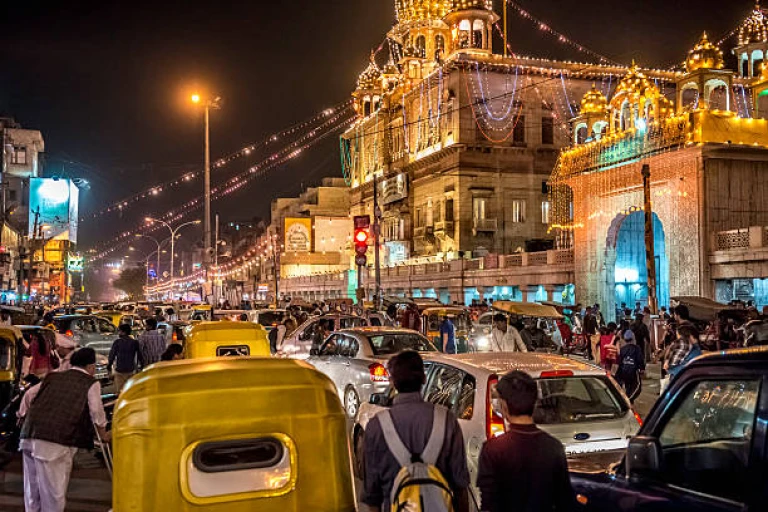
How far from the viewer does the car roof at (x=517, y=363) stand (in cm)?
687

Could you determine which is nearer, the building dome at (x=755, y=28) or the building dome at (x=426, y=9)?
the building dome at (x=755, y=28)

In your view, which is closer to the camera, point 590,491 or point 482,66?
point 590,491

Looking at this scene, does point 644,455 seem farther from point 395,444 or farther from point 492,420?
point 492,420

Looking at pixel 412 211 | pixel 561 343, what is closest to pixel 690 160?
pixel 561 343

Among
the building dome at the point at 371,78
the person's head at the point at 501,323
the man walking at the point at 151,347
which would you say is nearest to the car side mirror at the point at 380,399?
the person's head at the point at 501,323

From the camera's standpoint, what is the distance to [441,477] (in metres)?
4.01

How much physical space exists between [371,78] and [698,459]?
71.2m

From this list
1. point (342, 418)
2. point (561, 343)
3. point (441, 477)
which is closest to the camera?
point (441, 477)

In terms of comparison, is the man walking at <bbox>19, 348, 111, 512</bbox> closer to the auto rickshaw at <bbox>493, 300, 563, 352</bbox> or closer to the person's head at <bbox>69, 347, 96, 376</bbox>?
the person's head at <bbox>69, 347, 96, 376</bbox>

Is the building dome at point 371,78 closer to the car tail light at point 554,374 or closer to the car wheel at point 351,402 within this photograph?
the car wheel at point 351,402

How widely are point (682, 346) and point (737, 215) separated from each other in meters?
18.0

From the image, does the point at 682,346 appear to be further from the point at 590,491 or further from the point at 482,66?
the point at 482,66

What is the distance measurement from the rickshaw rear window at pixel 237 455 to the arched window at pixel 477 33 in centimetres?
6004

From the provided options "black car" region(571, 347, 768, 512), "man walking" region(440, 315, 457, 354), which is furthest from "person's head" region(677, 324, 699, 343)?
"man walking" region(440, 315, 457, 354)
